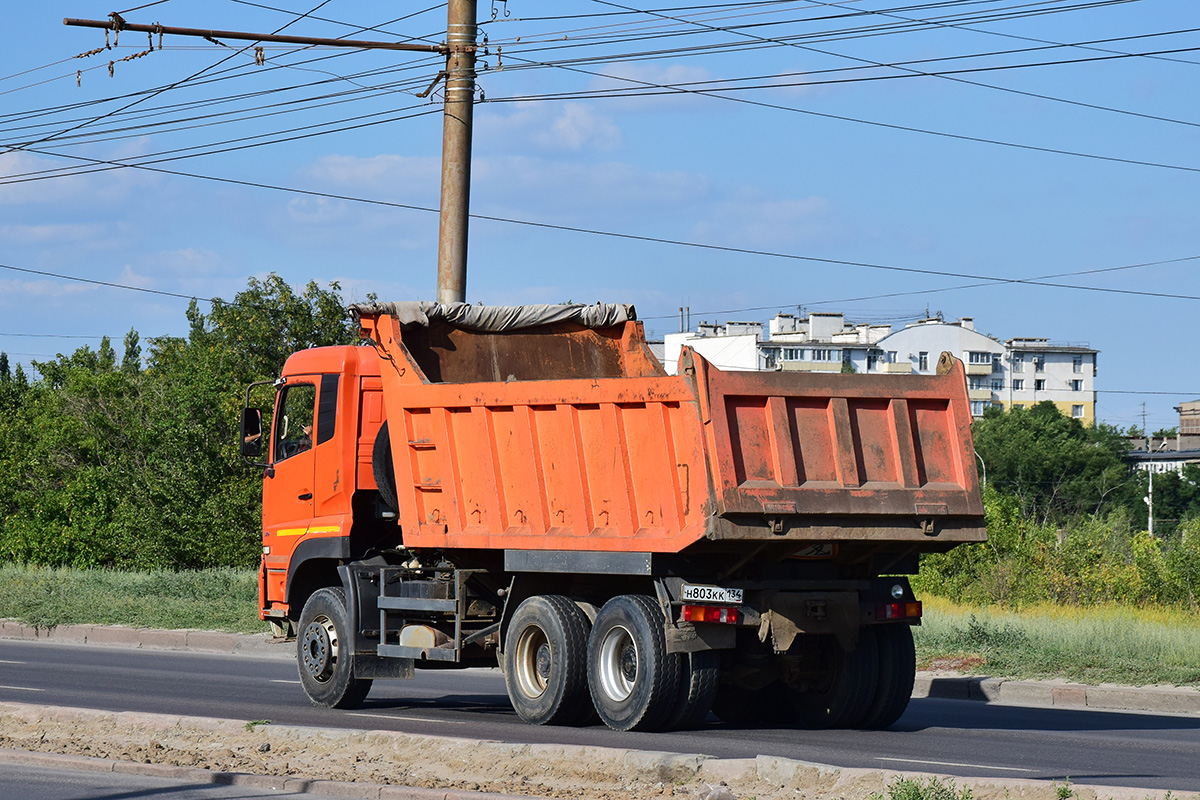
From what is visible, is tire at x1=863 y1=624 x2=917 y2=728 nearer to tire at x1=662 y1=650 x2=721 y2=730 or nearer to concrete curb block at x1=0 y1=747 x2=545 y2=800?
tire at x1=662 y1=650 x2=721 y2=730

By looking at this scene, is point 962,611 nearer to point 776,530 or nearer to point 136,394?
point 776,530

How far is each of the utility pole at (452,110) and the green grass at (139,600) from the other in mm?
6823

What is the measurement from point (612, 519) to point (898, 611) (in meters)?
2.24

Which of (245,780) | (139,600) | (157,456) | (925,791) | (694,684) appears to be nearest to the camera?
(925,791)

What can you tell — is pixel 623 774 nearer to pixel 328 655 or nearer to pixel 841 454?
pixel 841 454

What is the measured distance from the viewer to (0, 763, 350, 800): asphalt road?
301 inches

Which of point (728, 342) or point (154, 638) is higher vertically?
point (728, 342)

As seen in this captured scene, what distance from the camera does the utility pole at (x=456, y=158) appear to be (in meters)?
16.1

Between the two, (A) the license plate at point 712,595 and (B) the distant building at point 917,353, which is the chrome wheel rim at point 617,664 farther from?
(B) the distant building at point 917,353

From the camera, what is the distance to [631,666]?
34.8 feet

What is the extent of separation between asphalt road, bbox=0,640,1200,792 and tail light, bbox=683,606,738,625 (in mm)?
813

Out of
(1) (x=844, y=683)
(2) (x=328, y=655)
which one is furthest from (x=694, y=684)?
(2) (x=328, y=655)

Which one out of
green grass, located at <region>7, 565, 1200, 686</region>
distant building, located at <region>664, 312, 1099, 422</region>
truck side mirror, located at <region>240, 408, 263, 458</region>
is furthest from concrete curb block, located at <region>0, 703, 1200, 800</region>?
distant building, located at <region>664, 312, 1099, 422</region>

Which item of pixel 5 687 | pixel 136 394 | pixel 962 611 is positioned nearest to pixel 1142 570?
pixel 962 611
